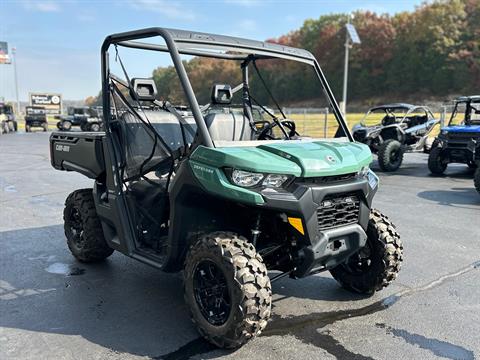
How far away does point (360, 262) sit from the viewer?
4156 mm

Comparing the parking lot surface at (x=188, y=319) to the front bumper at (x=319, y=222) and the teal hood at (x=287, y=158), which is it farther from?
the teal hood at (x=287, y=158)

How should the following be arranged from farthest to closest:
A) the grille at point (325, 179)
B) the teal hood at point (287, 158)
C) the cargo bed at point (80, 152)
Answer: the cargo bed at point (80, 152) < the grille at point (325, 179) < the teal hood at point (287, 158)

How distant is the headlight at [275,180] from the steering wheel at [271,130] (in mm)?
1155

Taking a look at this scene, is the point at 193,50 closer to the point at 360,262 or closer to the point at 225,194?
the point at 225,194

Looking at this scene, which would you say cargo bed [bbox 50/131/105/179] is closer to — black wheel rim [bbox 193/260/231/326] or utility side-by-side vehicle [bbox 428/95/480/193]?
black wheel rim [bbox 193/260/231/326]

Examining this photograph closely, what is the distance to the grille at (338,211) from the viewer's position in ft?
10.5

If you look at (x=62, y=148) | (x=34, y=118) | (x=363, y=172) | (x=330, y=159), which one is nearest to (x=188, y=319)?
(x=330, y=159)

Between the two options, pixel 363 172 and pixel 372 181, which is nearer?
pixel 363 172

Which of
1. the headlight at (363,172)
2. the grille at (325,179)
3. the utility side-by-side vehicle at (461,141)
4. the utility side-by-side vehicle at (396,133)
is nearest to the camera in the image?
the grille at (325,179)

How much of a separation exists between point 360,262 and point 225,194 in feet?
5.79

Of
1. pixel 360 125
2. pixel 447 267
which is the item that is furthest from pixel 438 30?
pixel 447 267

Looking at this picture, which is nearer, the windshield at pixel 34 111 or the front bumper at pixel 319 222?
the front bumper at pixel 319 222

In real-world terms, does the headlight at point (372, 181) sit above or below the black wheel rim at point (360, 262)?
above

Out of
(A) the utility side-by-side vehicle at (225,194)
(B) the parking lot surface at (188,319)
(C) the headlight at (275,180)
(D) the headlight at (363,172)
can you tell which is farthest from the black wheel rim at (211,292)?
(D) the headlight at (363,172)
